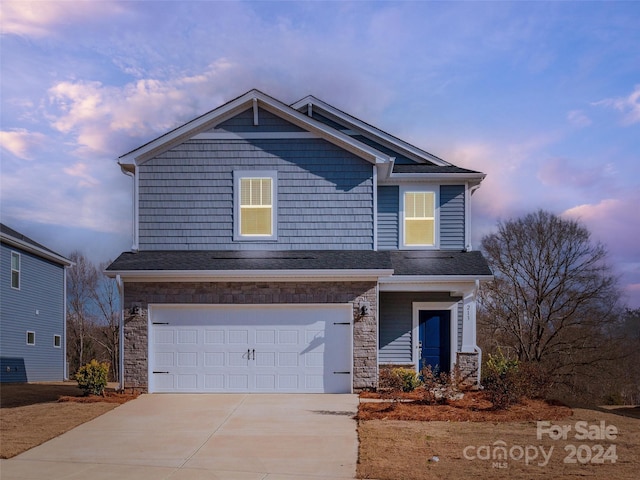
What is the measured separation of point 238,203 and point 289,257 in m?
1.98

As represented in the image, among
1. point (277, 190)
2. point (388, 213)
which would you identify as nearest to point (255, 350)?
point (277, 190)

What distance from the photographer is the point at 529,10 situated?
17641mm

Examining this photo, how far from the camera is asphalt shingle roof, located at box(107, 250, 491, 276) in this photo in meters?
16.4

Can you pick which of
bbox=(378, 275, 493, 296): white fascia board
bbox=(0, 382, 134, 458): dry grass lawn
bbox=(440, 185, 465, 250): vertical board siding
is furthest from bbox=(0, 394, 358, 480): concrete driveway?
bbox=(440, 185, 465, 250): vertical board siding

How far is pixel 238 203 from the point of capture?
17.6 metres

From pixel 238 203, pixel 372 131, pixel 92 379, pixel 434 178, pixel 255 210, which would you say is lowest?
pixel 92 379

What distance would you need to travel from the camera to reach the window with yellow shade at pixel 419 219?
1953cm

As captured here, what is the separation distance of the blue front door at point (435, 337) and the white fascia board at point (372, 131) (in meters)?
4.46

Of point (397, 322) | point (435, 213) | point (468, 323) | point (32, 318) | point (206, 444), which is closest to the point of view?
point (206, 444)

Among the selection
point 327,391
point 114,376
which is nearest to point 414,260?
point 327,391

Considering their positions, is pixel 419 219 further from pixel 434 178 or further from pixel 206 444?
pixel 206 444

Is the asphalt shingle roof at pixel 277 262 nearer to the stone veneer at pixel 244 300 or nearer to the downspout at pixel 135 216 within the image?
the downspout at pixel 135 216

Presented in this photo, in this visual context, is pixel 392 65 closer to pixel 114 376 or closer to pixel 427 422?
pixel 427 422

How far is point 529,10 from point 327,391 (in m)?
10.9
